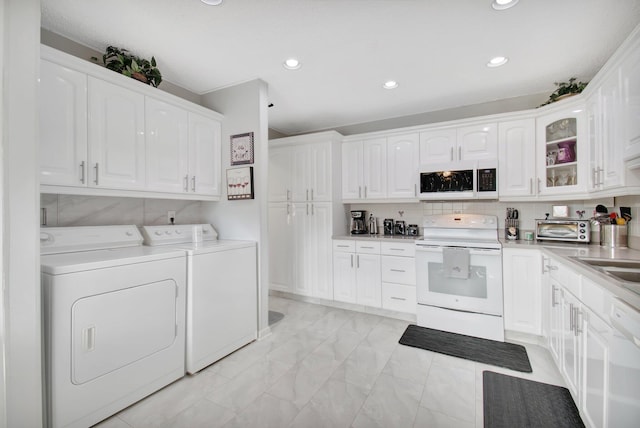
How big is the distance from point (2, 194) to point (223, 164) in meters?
1.81

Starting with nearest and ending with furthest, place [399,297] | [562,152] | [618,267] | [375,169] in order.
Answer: [618,267] → [562,152] → [399,297] → [375,169]

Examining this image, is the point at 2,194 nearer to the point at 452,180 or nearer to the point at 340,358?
the point at 340,358

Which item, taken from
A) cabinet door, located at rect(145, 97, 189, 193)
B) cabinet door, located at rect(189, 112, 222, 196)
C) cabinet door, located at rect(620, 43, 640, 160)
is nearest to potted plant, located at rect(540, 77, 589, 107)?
cabinet door, located at rect(620, 43, 640, 160)

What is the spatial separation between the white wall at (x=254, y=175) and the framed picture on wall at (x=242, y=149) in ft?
0.16

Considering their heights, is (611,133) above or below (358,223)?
above

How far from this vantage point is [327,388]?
79.6 inches

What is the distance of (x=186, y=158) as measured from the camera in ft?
8.64

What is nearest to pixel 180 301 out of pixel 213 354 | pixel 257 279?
pixel 213 354

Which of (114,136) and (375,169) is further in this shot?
(375,169)

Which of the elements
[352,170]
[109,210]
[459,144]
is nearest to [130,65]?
[109,210]

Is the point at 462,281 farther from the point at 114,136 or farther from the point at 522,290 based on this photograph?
the point at 114,136

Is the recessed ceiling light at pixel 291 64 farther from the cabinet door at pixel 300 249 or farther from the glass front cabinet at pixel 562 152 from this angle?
the glass front cabinet at pixel 562 152

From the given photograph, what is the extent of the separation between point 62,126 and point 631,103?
142 inches

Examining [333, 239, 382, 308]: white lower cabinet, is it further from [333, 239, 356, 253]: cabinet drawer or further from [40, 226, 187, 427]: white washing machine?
[40, 226, 187, 427]: white washing machine
